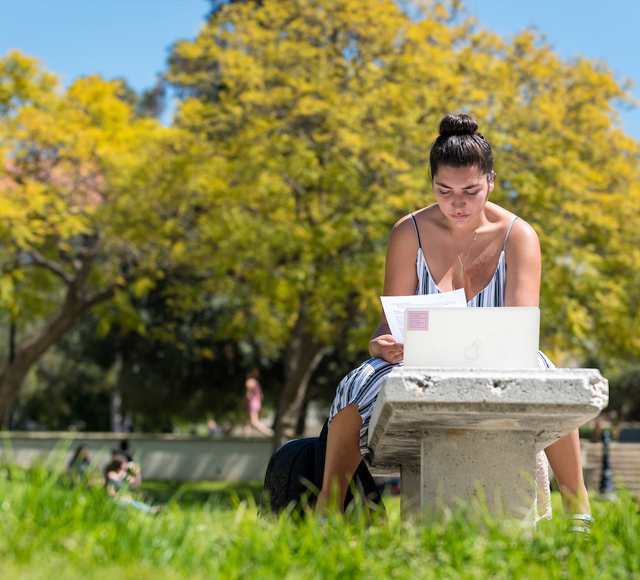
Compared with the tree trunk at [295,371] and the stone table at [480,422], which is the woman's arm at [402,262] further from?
the tree trunk at [295,371]

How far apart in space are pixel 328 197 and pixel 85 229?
4151 mm

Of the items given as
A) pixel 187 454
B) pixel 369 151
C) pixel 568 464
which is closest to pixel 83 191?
pixel 369 151

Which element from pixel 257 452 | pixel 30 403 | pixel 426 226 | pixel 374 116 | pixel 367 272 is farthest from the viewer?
pixel 30 403

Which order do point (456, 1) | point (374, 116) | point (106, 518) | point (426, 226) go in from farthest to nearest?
point (456, 1) < point (374, 116) < point (426, 226) < point (106, 518)

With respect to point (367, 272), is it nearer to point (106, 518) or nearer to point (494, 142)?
point (494, 142)

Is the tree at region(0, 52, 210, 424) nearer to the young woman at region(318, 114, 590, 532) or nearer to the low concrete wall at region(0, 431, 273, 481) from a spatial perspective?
the low concrete wall at region(0, 431, 273, 481)

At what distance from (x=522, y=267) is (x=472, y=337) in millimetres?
916

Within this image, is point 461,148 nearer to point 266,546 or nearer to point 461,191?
point 461,191

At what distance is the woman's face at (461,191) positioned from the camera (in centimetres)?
302

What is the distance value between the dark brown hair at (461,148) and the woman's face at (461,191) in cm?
3

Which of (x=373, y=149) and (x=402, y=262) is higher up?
(x=373, y=149)

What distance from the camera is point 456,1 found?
13.4 m

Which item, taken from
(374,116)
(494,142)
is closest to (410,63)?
(374,116)

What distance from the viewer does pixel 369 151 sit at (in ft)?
36.0
